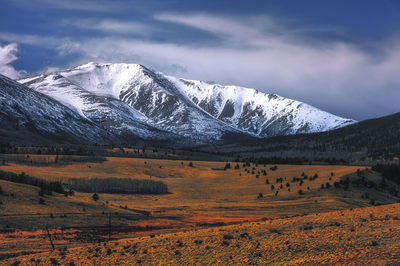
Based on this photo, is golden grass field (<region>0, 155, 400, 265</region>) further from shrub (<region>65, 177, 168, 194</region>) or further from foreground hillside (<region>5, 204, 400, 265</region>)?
shrub (<region>65, 177, 168, 194</region>)

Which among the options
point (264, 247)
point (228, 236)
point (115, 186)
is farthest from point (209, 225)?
point (115, 186)

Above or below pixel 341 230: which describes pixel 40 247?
below

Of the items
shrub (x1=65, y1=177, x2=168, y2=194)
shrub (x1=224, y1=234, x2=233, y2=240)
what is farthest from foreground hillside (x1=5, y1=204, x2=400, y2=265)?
shrub (x1=65, y1=177, x2=168, y2=194)

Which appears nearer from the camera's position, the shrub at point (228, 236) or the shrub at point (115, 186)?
the shrub at point (228, 236)

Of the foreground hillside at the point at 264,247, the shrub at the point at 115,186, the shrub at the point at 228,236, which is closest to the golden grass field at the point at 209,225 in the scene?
the foreground hillside at the point at 264,247

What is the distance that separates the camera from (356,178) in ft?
205

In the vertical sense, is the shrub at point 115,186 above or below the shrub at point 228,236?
below

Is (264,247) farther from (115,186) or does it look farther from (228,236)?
(115,186)

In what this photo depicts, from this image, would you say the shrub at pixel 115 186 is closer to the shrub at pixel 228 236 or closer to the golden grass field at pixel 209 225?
the golden grass field at pixel 209 225

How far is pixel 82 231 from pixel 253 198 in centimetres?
4063

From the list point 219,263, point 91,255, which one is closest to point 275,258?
point 219,263

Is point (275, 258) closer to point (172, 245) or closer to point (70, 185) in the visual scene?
point (172, 245)

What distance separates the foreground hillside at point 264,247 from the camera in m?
19.4

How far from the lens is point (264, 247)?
21469mm
